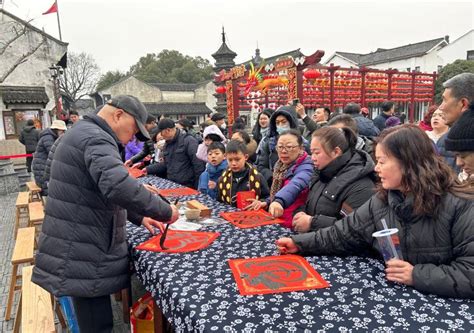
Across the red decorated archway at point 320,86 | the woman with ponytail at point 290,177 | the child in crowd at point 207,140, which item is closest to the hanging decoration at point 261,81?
the red decorated archway at point 320,86

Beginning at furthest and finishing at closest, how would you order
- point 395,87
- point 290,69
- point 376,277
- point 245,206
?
point 395,87, point 290,69, point 245,206, point 376,277

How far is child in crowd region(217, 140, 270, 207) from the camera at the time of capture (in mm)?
2982

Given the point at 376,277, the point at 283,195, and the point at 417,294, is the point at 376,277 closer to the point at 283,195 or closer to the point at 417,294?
the point at 417,294

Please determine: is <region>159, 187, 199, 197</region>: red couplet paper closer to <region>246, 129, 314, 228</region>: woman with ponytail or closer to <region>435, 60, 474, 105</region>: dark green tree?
<region>246, 129, 314, 228</region>: woman with ponytail

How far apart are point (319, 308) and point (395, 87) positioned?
13664 millimetres

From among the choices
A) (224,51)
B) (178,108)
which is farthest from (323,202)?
(178,108)

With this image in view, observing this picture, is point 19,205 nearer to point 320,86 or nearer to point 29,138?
point 29,138

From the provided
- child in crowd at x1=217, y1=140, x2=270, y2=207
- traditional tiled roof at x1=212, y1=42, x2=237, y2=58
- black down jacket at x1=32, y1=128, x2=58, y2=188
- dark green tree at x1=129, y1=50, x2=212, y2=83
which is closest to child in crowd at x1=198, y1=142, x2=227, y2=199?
child in crowd at x1=217, y1=140, x2=270, y2=207

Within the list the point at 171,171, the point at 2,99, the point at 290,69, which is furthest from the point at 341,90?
the point at 2,99

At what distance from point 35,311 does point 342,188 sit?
2.08m

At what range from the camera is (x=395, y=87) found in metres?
13.0

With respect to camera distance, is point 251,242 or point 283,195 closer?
point 251,242

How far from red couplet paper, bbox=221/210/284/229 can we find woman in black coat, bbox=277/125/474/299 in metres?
0.94

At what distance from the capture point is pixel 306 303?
1302mm
